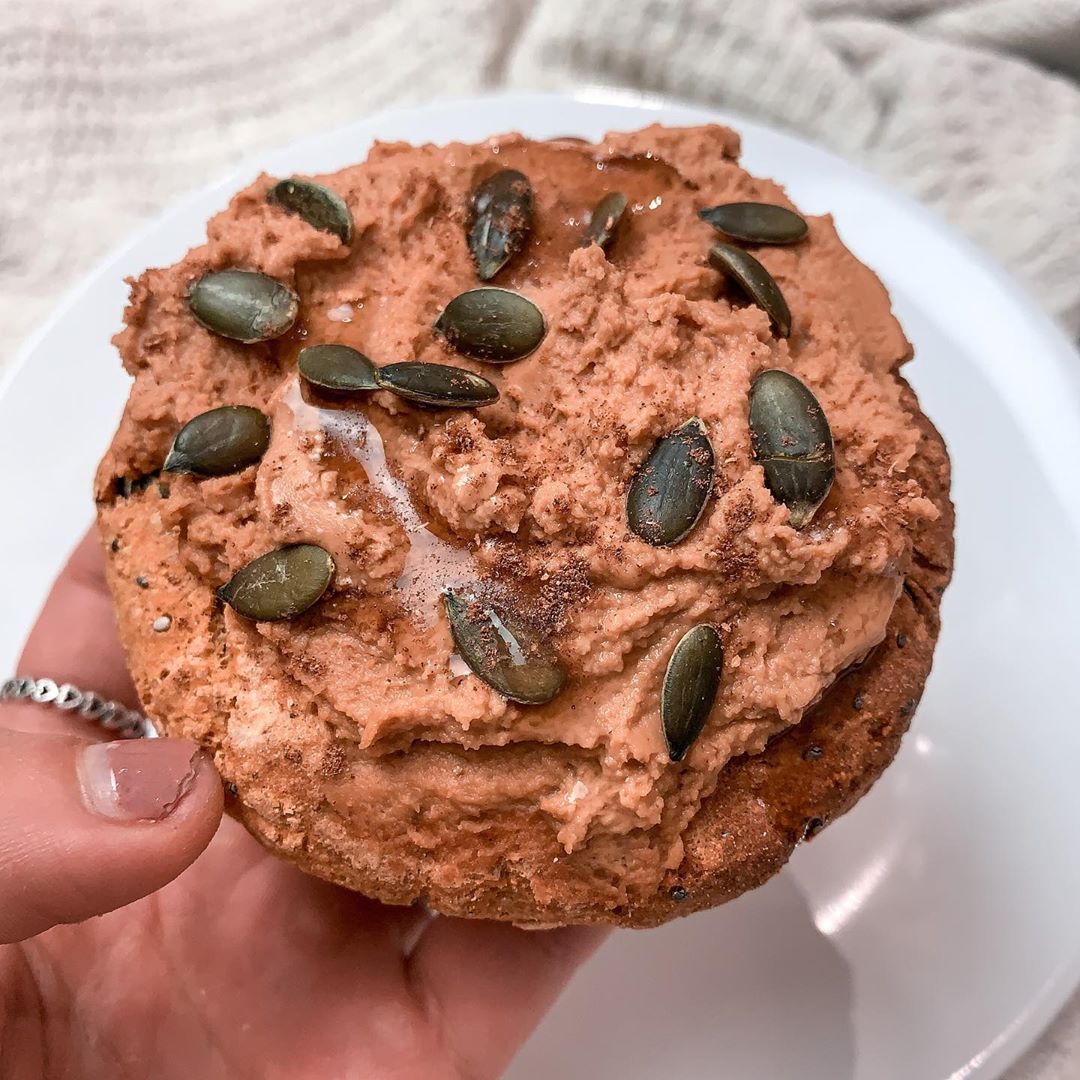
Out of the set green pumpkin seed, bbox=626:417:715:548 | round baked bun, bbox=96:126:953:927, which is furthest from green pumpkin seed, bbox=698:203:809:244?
green pumpkin seed, bbox=626:417:715:548

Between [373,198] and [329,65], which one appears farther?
[329,65]

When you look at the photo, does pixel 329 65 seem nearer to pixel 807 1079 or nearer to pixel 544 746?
pixel 544 746

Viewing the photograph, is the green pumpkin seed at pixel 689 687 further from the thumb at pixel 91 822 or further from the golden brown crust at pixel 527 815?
the thumb at pixel 91 822

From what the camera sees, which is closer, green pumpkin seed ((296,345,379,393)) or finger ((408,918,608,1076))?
green pumpkin seed ((296,345,379,393))

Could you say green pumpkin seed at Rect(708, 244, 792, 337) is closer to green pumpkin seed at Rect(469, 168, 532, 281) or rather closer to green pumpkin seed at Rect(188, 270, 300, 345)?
green pumpkin seed at Rect(469, 168, 532, 281)

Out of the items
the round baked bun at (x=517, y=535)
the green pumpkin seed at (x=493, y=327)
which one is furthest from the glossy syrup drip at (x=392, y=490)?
the green pumpkin seed at (x=493, y=327)

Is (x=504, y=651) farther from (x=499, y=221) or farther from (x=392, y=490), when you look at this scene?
(x=499, y=221)

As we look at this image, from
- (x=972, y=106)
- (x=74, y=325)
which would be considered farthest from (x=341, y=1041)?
(x=972, y=106)
